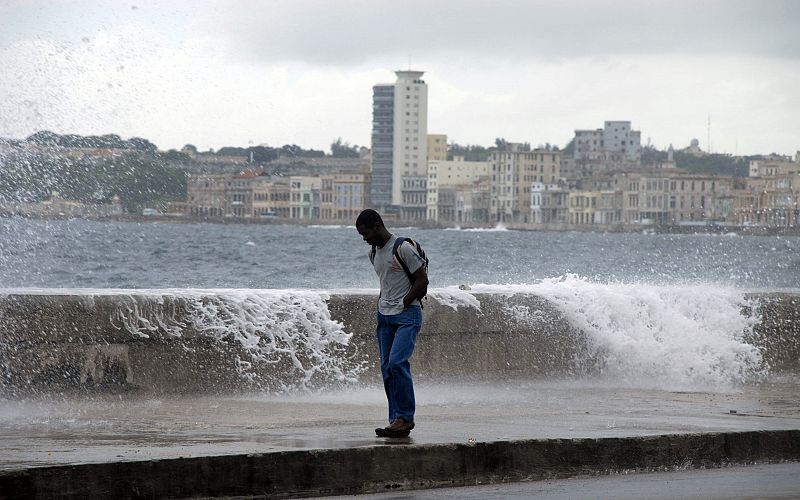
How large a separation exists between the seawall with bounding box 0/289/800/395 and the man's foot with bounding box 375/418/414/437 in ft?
8.16

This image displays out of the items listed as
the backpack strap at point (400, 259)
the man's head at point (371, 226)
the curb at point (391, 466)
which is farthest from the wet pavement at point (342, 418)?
the man's head at point (371, 226)

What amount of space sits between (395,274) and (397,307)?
19 centimetres

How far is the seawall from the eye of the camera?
975 centimetres

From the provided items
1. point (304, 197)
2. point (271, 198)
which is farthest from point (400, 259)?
point (304, 197)

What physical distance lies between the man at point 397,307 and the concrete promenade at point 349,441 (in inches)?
12.9

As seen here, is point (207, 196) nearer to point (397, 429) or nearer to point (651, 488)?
point (397, 429)

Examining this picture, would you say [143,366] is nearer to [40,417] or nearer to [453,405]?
[40,417]

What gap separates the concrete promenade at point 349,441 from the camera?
6.95 metres

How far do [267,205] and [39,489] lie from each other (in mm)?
170910

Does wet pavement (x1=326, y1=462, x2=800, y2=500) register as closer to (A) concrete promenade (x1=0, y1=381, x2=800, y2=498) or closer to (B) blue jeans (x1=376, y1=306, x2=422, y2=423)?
(A) concrete promenade (x1=0, y1=381, x2=800, y2=498)

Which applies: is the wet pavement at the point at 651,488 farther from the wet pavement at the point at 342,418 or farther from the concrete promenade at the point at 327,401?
the wet pavement at the point at 342,418

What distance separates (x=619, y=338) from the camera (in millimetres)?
12727

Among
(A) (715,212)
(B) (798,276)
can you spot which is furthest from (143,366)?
(A) (715,212)

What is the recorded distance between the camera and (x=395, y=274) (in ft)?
27.4
